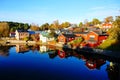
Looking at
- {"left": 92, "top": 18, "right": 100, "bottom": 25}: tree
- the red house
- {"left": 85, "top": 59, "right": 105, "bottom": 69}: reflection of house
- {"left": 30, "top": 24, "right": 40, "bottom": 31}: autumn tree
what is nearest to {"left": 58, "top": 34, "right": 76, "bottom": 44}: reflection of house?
the red house

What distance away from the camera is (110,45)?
152 ft

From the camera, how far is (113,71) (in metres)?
28.8

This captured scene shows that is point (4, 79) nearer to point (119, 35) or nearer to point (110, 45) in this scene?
point (119, 35)

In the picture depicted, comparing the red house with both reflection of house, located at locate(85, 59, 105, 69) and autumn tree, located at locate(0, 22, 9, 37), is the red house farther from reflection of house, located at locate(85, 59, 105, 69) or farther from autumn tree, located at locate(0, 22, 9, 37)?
autumn tree, located at locate(0, 22, 9, 37)

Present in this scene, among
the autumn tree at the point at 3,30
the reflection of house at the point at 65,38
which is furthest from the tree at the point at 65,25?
the reflection of house at the point at 65,38

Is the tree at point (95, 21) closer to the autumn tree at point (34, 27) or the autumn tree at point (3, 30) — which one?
the autumn tree at point (34, 27)

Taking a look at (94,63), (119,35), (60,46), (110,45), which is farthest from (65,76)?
(60,46)

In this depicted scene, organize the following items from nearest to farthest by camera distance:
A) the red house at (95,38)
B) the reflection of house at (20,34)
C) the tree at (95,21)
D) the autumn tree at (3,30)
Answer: the red house at (95,38), the reflection of house at (20,34), the autumn tree at (3,30), the tree at (95,21)

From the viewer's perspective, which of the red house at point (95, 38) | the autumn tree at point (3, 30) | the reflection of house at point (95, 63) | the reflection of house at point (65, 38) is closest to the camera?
the reflection of house at point (95, 63)

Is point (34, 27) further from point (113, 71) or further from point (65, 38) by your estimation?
point (113, 71)

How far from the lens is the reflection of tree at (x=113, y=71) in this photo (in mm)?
25722

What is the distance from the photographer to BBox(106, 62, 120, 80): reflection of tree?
84.4ft

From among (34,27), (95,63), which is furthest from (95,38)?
(34,27)

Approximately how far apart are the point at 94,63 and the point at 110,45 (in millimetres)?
12926
